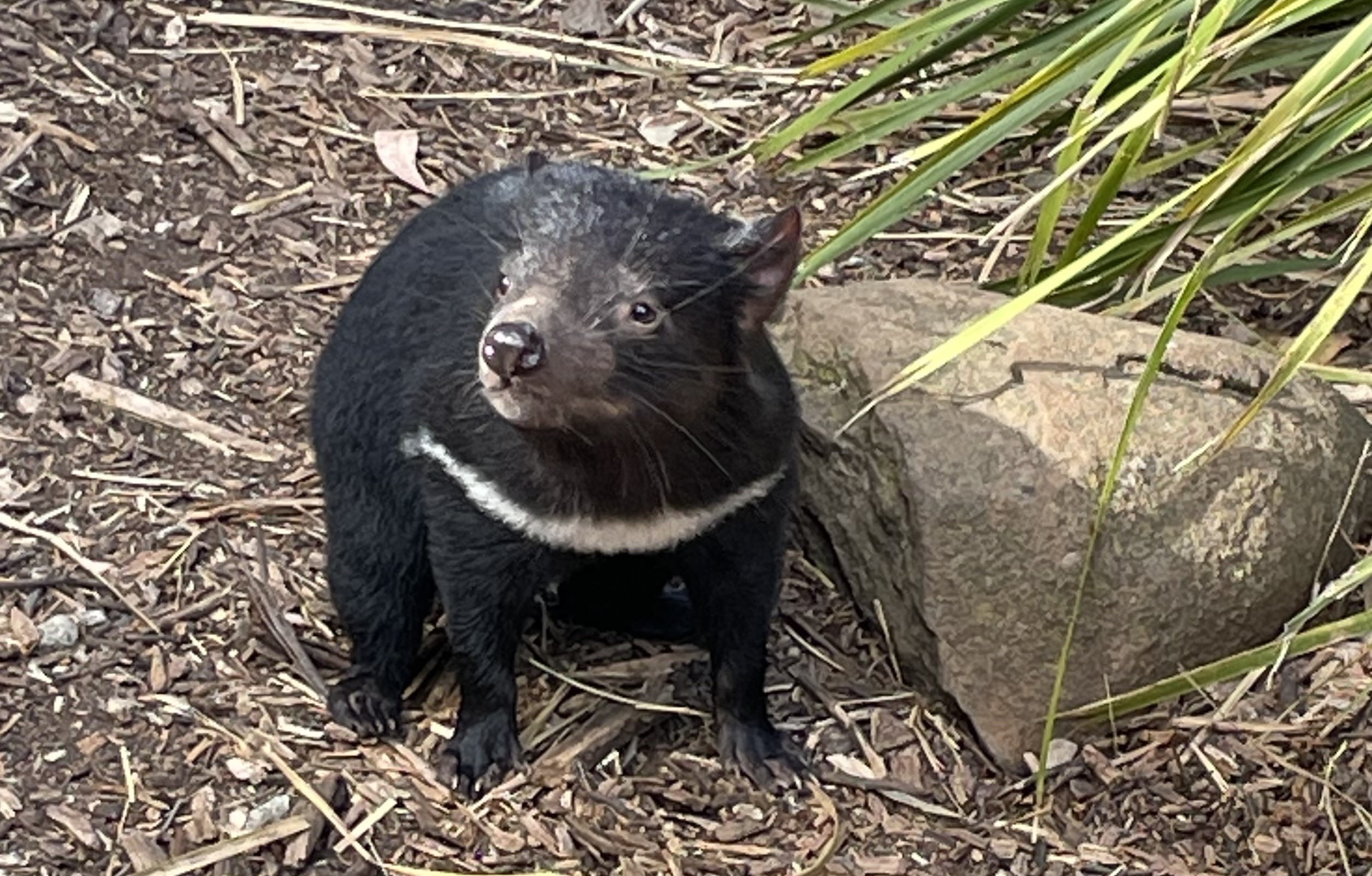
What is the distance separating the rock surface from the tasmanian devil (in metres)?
0.31

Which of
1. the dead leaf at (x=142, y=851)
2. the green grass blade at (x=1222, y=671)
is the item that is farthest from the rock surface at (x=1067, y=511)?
the dead leaf at (x=142, y=851)

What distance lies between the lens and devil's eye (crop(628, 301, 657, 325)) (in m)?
3.03

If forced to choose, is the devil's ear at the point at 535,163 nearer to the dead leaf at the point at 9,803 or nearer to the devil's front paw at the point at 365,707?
the devil's front paw at the point at 365,707

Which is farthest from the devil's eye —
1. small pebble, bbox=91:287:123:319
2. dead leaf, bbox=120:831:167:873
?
small pebble, bbox=91:287:123:319

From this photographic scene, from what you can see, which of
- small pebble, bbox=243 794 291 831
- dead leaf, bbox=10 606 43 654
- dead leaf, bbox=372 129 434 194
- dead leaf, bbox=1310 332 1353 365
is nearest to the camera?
small pebble, bbox=243 794 291 831

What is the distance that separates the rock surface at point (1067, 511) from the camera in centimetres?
362

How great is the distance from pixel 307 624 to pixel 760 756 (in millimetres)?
878

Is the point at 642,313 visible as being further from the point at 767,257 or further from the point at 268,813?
the point at 268,813

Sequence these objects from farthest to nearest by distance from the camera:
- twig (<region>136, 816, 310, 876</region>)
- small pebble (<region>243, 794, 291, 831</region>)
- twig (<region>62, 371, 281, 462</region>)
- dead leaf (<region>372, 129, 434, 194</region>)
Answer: dead leaf (<region>372, 129, 434, 194</region>), twig (<region>62, 371, 281, 462</region>), small pebble (<region>243, 794, 291, 831</region>), twig (<region>136, 816, 310, 876</region>)

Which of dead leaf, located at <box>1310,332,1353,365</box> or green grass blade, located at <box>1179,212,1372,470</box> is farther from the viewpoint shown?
dead leaf, located at <box>1310,332,1353,365</box>

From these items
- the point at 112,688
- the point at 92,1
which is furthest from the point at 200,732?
the point at 92,1

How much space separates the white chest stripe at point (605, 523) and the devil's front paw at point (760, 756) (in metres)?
0.44

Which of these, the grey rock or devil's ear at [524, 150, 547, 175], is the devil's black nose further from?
the grey rock

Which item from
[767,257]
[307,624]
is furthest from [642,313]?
[307,624]
